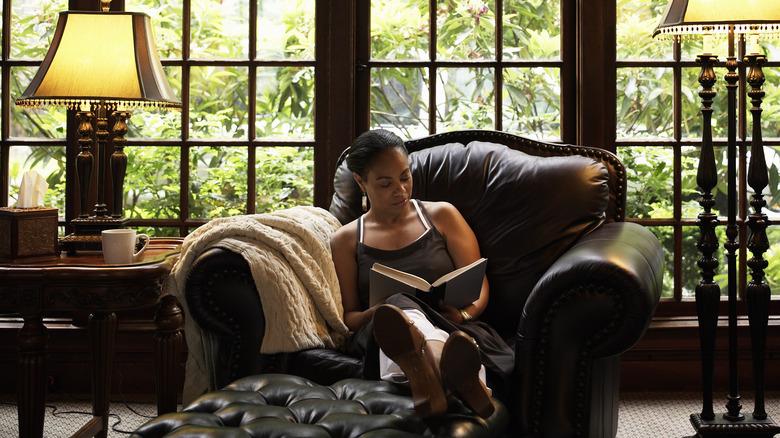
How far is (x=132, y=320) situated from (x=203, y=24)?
121 cm

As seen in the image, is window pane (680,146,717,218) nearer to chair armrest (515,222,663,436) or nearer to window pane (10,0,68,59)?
chair armrest (515,222,663,436)

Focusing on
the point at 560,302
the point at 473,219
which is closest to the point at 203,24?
the point at 473,219

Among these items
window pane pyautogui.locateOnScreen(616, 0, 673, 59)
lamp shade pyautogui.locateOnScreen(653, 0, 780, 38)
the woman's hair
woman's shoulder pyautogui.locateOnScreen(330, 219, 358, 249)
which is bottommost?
woman's shoulder pyautogui.locateOnScreen(330, 219, 358, 249)

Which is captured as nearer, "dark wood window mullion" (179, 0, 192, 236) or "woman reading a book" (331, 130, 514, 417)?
"woman reading a book" (331, 130, 514, 417)

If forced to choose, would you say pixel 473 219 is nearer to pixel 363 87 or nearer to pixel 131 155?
pixel 363 87

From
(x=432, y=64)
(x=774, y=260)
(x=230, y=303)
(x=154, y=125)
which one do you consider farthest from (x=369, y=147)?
(x=774, y=260)

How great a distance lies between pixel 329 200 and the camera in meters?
3.17

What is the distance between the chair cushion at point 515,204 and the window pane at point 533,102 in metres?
0.64

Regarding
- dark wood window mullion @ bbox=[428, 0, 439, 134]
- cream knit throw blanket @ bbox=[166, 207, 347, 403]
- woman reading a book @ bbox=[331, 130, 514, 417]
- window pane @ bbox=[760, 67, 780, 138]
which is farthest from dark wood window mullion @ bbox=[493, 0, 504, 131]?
cream knit throw blanket @ bbox=[166, 207, 347, 403]

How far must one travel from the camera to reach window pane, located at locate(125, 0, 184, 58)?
3174mm

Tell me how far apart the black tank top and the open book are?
15 cm

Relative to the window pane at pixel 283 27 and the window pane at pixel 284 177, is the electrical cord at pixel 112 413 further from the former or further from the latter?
the window pane at pixel 283 27

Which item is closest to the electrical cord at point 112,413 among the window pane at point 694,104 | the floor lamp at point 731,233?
the floor lamp at point 731,233

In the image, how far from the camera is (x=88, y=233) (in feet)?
7.88
